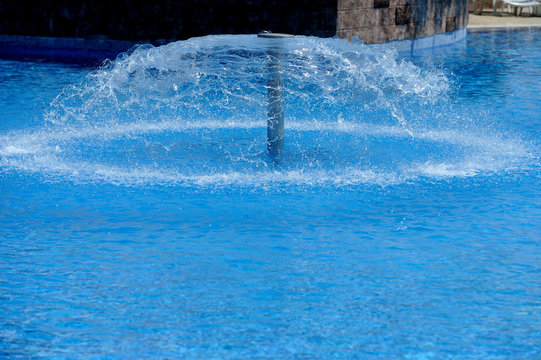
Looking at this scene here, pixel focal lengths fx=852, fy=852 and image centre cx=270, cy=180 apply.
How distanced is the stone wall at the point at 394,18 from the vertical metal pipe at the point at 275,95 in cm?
932

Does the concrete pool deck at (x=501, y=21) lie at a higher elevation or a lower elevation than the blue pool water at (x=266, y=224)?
higher

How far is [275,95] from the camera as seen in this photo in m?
Answer: 7.85

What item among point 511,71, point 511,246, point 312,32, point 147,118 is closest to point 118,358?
point 511,246

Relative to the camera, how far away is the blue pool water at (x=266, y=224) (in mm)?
4254

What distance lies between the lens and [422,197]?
22.4ft

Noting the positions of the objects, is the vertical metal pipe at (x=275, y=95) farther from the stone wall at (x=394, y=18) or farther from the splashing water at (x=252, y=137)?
the stone wall at (x=394, y=18)

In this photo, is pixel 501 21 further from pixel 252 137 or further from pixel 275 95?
pixel 275 95

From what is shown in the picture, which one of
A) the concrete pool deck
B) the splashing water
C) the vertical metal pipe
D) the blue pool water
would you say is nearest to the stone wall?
the concrete pool deck

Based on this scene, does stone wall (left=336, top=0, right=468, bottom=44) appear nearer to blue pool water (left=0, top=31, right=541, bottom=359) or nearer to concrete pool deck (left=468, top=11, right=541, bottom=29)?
concrete pool deck (left=468, top=11, right=541, bottom=29)

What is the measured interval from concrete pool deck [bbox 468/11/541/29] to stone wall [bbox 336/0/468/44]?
14.0 ft

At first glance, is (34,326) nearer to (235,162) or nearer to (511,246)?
(511,246)

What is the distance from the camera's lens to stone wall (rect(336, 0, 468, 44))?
1725 centimetres

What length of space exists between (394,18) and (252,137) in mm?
10199

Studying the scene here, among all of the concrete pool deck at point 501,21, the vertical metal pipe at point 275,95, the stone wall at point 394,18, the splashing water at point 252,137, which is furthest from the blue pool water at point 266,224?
the concrete pool deck at point 501,21
